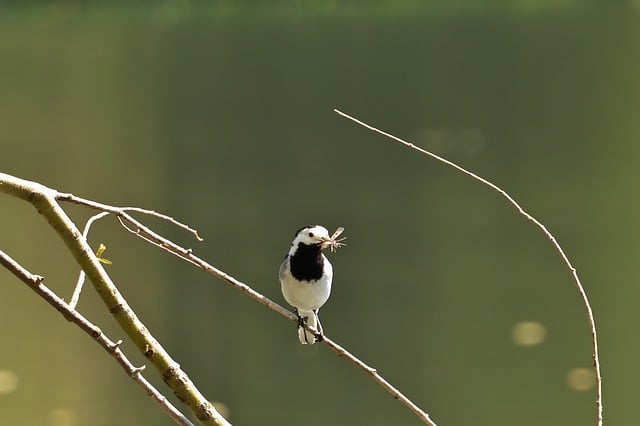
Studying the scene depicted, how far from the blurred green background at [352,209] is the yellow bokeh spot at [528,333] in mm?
16

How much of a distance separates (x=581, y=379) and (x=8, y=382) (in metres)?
3.18

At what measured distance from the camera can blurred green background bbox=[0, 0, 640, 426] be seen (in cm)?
636

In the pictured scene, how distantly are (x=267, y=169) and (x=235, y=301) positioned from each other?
2811 mm

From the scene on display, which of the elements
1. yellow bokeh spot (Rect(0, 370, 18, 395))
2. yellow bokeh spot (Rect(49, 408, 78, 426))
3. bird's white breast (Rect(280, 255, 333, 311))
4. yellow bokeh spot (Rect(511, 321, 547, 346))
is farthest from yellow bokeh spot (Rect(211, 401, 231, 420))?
bird's white breast (Rect(280, 255, 333, 311))

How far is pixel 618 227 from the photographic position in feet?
26.8

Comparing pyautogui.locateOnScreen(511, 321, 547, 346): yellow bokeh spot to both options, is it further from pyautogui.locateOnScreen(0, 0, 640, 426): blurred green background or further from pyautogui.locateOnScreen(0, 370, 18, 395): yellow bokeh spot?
pyautogui.locateOnScreen(0, 370, 18, 395): yellow bokeh spot

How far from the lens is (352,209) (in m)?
8.91

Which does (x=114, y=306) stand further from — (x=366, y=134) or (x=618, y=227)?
(x=366, y=134)

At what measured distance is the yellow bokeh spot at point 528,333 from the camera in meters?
6.64

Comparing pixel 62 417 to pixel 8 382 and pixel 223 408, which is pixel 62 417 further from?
pixel 223 408

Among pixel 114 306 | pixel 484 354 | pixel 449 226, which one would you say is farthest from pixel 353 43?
pixel 114 306

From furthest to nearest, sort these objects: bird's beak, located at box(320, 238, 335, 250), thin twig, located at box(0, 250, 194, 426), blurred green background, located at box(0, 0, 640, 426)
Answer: blurred green background, located at box(0, 0, 640, 426)
bird's beak, located at box(320, 238, 335, 250)
thin twig, located at box(0, 250, 194, 426)

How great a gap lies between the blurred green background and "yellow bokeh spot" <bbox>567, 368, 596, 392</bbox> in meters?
0.01

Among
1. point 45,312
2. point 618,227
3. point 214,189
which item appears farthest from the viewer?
point 214,189
